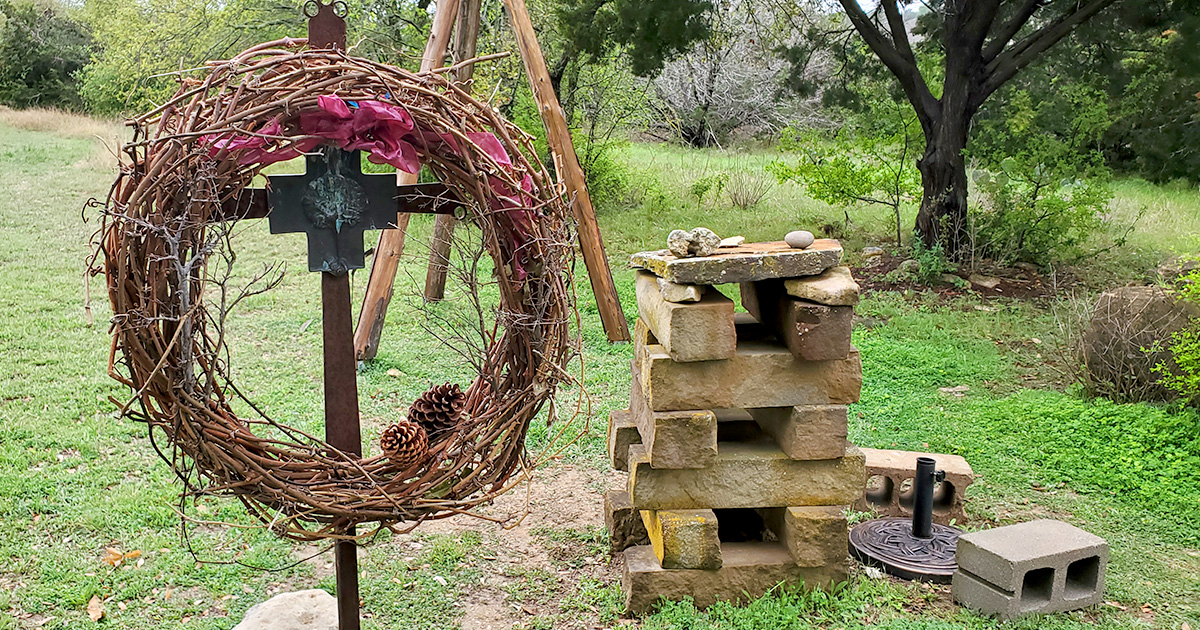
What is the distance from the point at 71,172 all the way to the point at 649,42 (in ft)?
36.9

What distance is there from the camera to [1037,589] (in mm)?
3656

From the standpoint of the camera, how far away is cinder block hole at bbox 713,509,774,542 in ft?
13.2

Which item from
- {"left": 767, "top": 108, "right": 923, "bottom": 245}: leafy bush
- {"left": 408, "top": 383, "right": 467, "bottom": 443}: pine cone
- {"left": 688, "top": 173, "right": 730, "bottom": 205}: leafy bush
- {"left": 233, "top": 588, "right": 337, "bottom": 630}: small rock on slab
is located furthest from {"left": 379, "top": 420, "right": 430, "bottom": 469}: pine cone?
{"left": 688, "top": 173, "right": 730, "bottom": 205}: leafy bush

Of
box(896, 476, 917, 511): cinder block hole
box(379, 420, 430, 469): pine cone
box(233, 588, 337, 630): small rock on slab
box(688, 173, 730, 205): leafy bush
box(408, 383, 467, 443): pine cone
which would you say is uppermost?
box(688, 173, 730, 205): leafy bush

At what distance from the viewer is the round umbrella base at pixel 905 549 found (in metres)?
3.90

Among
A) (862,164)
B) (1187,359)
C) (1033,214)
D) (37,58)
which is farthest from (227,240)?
(37,58)

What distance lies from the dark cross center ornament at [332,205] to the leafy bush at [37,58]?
28.6m

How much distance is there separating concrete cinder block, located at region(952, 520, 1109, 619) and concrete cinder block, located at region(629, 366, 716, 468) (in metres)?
1.14

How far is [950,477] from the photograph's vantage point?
14.4 feet

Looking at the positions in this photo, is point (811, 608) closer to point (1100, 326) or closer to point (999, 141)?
point (1100, 326)

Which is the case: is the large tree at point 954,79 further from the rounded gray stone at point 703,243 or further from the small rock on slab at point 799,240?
the rounded gray stone at point 703,243

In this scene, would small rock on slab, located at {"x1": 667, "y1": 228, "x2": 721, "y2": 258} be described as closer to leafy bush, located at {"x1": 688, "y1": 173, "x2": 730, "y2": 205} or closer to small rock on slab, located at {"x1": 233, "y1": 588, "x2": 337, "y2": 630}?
small rock on slab, located at {"x1": 233, "y1": 588, "x2": 337, "y2": 630}

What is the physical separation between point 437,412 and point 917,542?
8.01 ft

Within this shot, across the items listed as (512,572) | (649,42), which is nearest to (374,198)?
(512,572)
